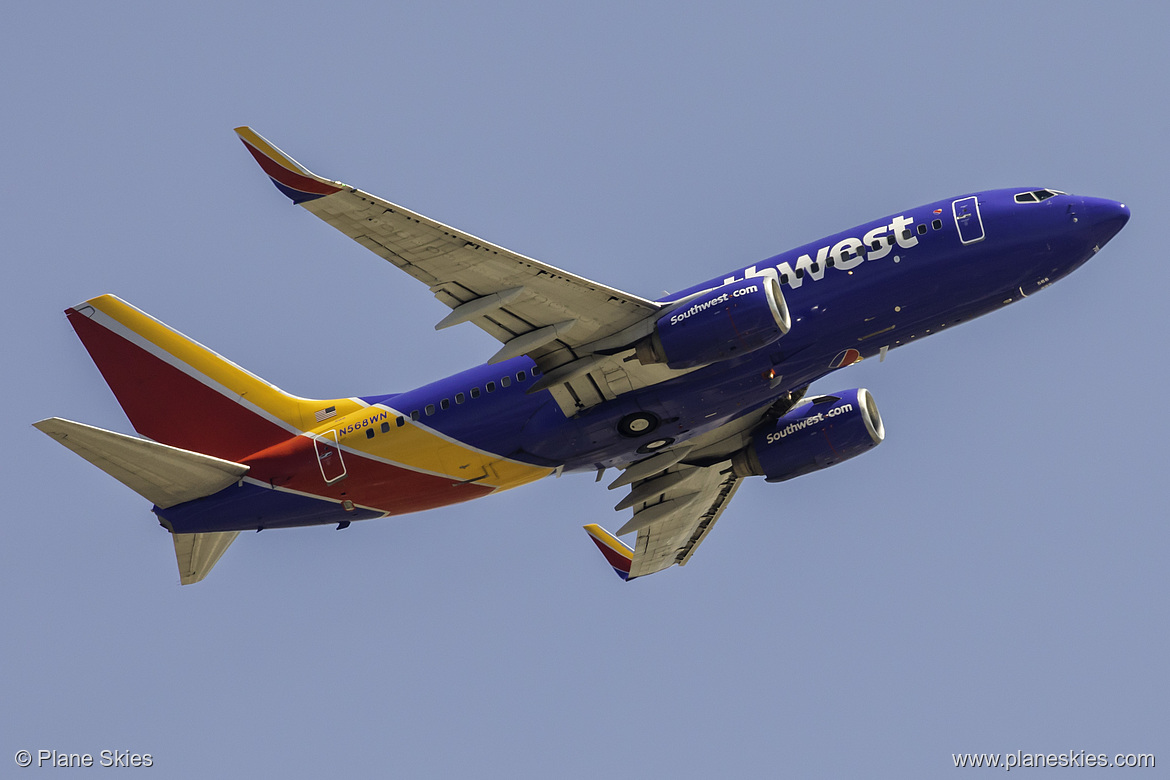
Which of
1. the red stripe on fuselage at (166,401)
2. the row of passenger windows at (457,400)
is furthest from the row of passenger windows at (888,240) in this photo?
the red stripe on fuselage at (166,401)

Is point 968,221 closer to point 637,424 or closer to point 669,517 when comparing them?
point 637,424

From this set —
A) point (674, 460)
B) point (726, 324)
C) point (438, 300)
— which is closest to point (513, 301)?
point (438, 300)

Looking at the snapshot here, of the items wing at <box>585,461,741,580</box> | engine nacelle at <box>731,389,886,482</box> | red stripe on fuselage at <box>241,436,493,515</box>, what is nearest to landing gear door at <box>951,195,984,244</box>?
engine nacelle at <box>731,389,886,482</box>

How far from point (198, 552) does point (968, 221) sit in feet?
84.7

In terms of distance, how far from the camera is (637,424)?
37.9 metres

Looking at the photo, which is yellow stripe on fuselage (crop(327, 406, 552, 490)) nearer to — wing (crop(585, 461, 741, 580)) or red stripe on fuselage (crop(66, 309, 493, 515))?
red stripe on fuselage (crop(66, 309, 493, 515))

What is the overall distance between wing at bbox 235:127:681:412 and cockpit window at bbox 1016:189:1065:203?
11.0 metres

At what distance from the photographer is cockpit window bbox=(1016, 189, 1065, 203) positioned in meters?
36.6

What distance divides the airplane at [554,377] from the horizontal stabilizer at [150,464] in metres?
0.06

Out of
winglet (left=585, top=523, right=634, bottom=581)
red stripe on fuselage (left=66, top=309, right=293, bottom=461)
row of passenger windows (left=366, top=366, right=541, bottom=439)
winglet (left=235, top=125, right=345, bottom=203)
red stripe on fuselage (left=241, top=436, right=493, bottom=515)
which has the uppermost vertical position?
winglet (left=235, top=125, right=345, bottom=203)

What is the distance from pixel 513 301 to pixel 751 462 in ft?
42.2

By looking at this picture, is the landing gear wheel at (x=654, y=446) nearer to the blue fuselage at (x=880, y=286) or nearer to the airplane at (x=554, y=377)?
the airplane at (x=554, y=377)

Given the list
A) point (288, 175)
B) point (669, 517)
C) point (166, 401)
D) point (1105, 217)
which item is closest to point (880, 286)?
point (1105, 217)

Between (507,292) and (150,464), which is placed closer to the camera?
(507,292)
